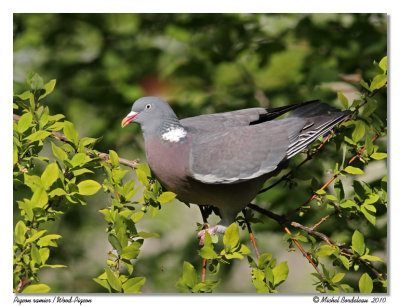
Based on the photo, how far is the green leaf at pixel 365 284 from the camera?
150 cm

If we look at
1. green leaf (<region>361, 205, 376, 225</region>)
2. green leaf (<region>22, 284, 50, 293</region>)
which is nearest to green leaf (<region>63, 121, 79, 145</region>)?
green leaf (<region>22, 284, 50, 293</region>)

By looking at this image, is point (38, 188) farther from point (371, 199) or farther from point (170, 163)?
point (371, 199)

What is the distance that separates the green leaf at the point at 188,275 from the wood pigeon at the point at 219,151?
9.2 inches

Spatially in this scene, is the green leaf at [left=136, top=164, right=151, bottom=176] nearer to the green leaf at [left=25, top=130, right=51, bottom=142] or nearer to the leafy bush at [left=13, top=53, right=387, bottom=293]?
the leafy bush at [left=13, top=53, right=387, bottom=293]

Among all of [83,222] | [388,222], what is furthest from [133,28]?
[388,222]

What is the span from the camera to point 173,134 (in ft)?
4.90

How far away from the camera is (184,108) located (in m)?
2.20

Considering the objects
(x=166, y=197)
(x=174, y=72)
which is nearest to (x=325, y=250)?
(x=166, y=197)

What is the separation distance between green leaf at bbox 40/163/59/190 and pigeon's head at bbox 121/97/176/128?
0.88ft

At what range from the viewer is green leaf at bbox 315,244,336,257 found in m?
1.45

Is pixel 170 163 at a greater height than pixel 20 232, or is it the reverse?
pixel 170 163

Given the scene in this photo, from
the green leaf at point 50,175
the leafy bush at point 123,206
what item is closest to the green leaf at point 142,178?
the leafy bush at point 123,206

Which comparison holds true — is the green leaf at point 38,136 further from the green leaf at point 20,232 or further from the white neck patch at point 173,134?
the white neck patch at point 173,134

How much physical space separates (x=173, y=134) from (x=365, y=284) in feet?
2.54
